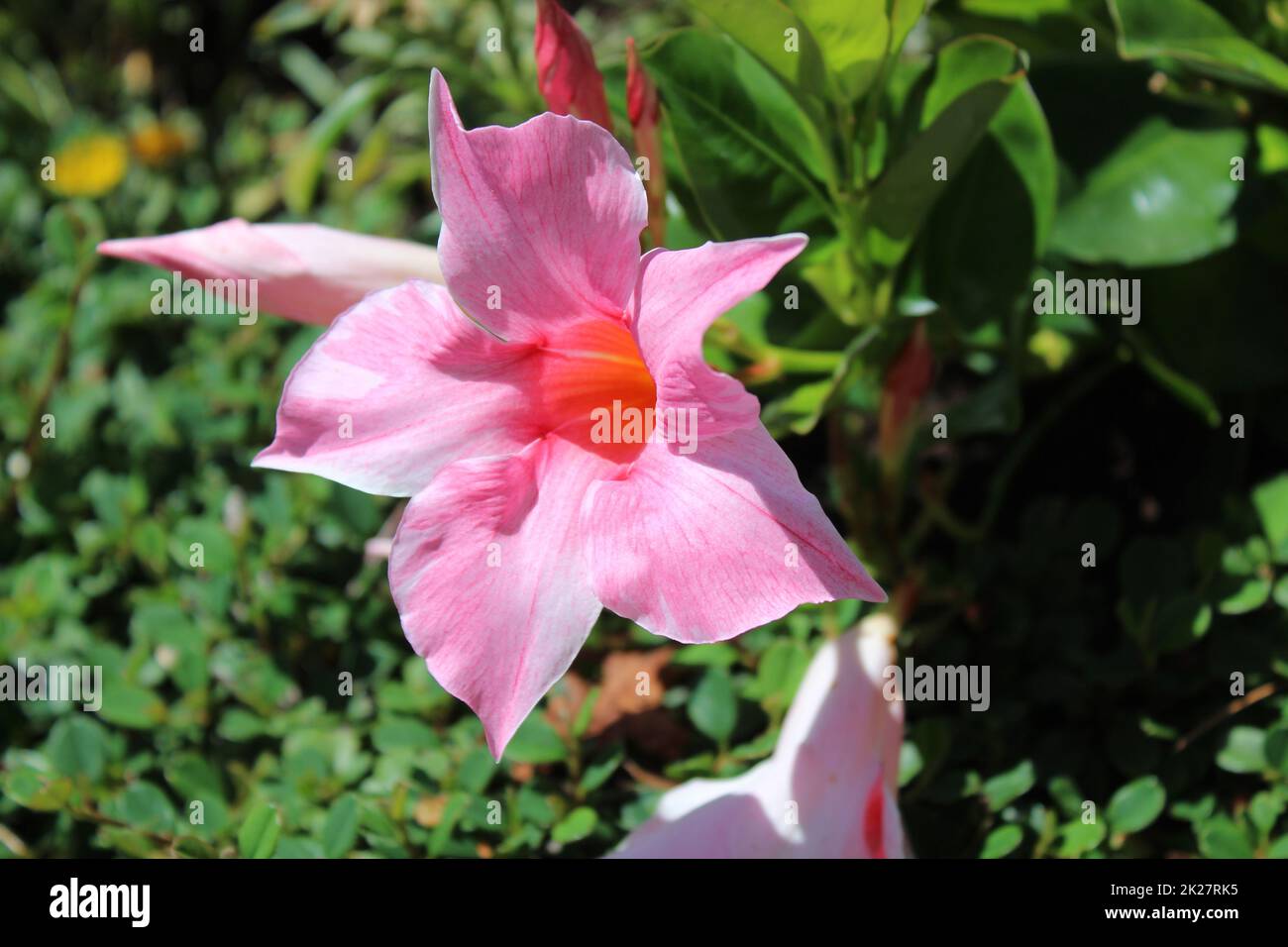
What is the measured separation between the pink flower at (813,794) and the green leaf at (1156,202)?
51 cm

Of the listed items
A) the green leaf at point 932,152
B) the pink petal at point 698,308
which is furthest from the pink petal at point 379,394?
the green leaf at point 932,152

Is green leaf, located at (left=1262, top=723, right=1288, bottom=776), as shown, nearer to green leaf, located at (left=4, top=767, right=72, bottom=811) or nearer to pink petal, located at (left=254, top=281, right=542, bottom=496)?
pink petal, located at (left=254, top=281, right=542, bottom=496)

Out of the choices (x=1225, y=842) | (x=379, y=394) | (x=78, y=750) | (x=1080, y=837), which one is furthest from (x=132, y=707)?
(x=1225, y=842)

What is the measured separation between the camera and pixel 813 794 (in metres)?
0.98

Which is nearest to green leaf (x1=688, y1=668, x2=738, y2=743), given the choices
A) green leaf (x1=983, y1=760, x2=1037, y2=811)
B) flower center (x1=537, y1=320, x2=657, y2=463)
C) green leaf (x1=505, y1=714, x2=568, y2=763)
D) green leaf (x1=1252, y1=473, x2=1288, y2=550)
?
green leaf (x1=505, y1=714, x2=568, y2=763)

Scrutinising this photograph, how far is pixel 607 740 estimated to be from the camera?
1.22 metres

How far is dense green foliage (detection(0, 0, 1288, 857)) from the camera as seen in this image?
1057mm

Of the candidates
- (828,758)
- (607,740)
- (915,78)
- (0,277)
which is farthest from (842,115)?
(0,277)

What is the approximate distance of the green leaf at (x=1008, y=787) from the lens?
107cm

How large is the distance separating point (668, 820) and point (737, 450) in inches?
14.3

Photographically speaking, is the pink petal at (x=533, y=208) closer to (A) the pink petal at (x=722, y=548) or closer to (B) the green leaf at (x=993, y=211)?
(A) the pink petal at (x=722, y=548)

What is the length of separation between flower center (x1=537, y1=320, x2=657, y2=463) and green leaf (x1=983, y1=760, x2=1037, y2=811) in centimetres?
50

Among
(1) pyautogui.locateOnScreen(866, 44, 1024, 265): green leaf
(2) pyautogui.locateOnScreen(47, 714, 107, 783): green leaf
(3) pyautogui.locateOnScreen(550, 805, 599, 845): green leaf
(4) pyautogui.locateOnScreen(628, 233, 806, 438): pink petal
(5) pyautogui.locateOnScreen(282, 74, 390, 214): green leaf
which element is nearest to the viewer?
(4) pyautogui.locateOnScreen(628, 233, 806, 438): pink petal

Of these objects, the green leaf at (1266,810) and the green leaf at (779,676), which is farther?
the green leaf at (779,676)
